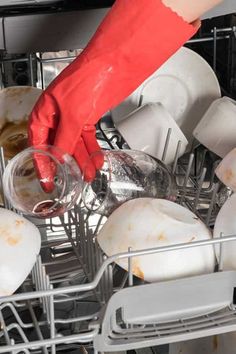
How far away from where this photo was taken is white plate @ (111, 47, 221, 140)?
3.02 feet

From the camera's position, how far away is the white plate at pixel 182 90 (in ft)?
3.02

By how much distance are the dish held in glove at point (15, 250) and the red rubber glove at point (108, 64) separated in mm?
111

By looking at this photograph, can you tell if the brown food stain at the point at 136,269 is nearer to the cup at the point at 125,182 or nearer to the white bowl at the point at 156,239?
the white bowl at the point at 156,239

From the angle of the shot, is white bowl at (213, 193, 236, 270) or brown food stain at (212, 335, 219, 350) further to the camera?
brown food stain at (212, 335, 219, 350)

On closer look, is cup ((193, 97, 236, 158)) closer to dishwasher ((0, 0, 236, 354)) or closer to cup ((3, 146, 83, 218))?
dishwasher ((0, 0, 236, 354))

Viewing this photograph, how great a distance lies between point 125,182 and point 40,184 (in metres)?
0.10

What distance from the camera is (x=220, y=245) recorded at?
592mm

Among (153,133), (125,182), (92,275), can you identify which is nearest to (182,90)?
(153,133)

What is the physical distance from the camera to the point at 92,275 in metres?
0.70

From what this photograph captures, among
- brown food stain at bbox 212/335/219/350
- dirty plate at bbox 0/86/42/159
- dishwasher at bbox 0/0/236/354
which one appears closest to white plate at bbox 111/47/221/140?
dishwasher at bbox 0/0/236/354

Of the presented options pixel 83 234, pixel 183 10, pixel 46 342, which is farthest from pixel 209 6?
pixel 46 342

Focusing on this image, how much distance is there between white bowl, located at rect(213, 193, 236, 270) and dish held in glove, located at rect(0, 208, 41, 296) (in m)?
0.17

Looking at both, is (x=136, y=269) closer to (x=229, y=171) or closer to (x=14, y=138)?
(x=229, y=171)

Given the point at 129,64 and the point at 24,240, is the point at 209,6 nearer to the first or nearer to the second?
the point at 129,64
